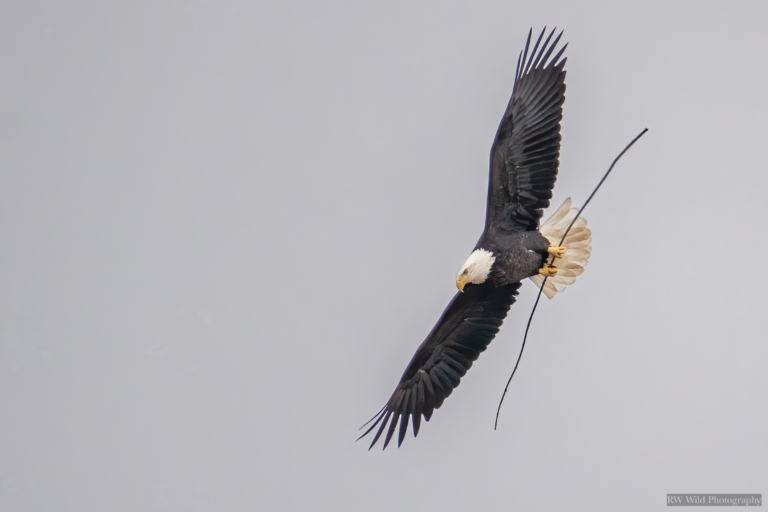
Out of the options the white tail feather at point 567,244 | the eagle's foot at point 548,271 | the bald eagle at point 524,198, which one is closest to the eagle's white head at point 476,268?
the bald eagle at point 524,198

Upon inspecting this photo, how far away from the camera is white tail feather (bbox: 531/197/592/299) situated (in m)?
9.90

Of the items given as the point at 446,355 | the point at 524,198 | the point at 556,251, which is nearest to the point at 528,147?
the point at 524,198

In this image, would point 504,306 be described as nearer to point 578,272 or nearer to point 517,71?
point 578,272

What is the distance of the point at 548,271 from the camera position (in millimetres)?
9758

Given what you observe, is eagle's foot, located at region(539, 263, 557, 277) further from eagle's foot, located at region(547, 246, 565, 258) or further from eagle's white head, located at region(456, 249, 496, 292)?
eagle's white head, located at region(456, 249, 496, 292)

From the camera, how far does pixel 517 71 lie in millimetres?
9688

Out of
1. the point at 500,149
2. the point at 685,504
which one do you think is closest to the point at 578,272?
the point at 500,149

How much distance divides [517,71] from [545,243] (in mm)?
1395

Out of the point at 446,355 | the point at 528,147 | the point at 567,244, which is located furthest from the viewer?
the point at 446,355

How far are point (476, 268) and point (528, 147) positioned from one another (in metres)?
1.03

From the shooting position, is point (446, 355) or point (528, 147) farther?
point (446, 355)

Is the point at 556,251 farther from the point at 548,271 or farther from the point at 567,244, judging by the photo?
the point at 567,244

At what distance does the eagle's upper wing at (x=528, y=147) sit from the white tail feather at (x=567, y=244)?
0.40m

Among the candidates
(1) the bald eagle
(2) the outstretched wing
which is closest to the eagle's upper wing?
(1) the bald eagle
